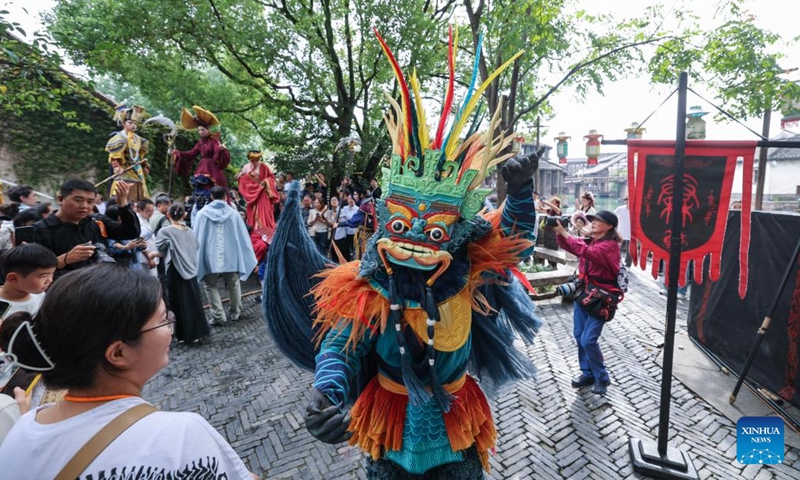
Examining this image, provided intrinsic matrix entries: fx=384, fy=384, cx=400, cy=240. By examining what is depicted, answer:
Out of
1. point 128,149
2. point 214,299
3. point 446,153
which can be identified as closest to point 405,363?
point 446,153

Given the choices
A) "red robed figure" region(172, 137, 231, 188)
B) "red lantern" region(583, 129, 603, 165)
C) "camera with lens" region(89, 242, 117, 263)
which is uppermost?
"red robed figure" region(172, 137, 231, 188)

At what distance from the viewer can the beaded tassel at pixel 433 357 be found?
66.6 inches

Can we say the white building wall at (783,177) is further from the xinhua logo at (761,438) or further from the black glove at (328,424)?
the black glove at (328,424)

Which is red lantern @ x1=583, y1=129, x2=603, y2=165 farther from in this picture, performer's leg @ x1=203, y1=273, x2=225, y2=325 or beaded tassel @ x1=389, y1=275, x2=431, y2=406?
performer's leg @ x1=203, y1=273, x2=225, y2=325

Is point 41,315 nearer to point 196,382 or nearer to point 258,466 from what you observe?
point 258,466

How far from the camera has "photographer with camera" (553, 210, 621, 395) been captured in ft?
12.1

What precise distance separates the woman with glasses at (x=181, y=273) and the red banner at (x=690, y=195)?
16.5 feet

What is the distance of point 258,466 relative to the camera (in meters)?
2.98

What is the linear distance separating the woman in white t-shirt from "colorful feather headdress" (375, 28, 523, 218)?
1.11m

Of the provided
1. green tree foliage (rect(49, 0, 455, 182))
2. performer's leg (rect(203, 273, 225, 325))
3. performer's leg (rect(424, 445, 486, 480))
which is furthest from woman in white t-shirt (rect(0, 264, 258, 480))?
green tree foliage (rect(49, 0, 455, 182))

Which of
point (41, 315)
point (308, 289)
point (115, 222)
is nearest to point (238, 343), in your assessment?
point (115, 222)

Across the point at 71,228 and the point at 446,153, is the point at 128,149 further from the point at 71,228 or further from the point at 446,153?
the point at 446,153

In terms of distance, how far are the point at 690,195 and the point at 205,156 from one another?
25.0ft

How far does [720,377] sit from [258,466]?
191 inches
